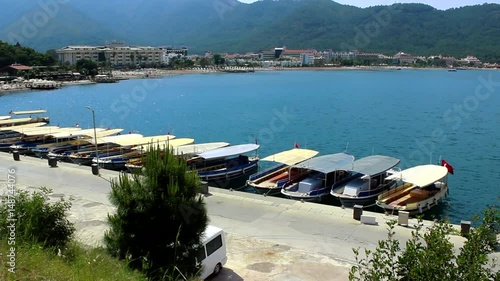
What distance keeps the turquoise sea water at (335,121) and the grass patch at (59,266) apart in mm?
20350

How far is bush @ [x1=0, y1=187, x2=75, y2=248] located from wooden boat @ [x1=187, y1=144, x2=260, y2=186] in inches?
647

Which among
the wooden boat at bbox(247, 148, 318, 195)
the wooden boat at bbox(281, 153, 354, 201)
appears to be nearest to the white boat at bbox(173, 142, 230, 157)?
the wooden boat at bbox(247, 148, 318, 195)

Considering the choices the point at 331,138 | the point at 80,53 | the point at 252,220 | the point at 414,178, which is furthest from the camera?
the point at 80,53

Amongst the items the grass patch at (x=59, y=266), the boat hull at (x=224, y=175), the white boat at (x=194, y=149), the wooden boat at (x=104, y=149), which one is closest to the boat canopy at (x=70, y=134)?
the wooden boat at (x=104, y=149)

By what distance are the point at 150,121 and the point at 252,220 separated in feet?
162

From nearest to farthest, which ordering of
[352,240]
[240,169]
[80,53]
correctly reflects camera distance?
[352,240] → [240,169] → [80,53]

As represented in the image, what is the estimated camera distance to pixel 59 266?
769 cm

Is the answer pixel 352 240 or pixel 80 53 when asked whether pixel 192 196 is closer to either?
pixel 352 240

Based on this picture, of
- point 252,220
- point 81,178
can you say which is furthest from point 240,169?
point 252,220

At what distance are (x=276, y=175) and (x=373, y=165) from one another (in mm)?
5979

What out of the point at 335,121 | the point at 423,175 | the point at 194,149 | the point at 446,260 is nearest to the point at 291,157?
the point at 194,149

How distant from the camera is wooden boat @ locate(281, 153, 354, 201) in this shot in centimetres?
2325

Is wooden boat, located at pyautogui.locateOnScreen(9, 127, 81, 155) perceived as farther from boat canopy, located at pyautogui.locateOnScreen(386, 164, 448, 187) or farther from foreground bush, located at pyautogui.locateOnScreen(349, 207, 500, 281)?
foreground bush, located at pyautogui.locateOnScreen(349, 207, 500, 281)

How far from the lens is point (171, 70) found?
632 ft
